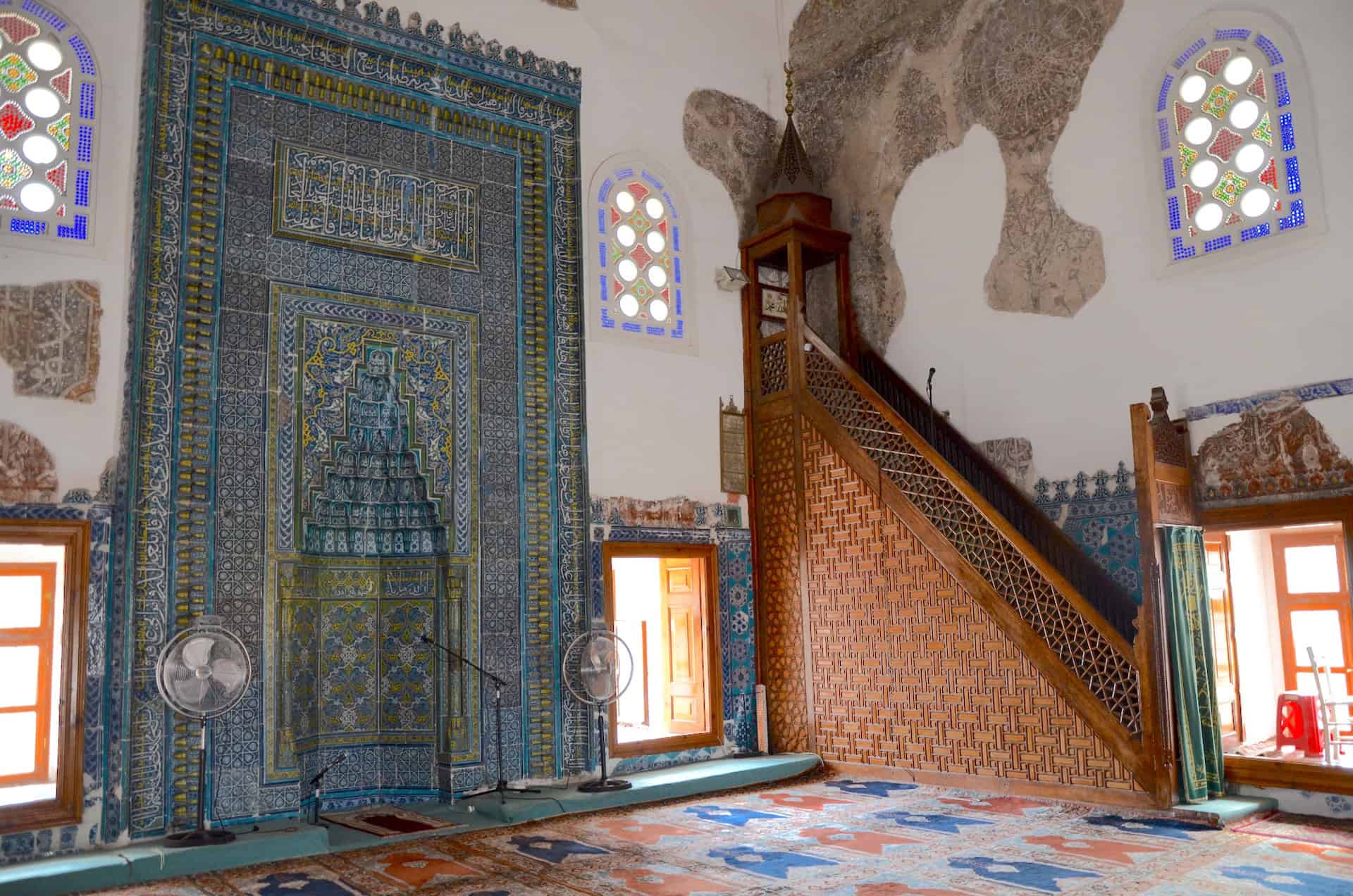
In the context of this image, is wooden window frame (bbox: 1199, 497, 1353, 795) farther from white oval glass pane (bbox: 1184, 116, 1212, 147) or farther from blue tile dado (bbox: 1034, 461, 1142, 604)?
white oval glass pane (bbox: 1184, 116, 1212, 147)

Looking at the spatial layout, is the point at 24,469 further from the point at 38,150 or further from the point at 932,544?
the point at 932,544

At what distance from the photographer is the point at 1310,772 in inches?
223

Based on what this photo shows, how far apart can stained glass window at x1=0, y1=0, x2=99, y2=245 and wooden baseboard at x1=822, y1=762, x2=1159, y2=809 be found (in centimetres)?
563

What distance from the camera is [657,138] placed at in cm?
814

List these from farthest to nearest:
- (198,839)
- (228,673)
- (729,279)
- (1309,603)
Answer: (729,279) → (1309,603) → (228,673) → (198,839)

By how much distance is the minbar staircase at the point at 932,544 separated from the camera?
5.87 meters

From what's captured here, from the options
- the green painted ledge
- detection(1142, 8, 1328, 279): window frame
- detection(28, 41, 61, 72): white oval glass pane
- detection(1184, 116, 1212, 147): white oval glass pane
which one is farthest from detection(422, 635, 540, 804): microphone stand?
detection(1184, 116, 1212, 147): white oval glass pane

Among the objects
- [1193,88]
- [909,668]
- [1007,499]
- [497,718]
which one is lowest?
[497,718]

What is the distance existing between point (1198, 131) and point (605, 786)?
537 centimetres

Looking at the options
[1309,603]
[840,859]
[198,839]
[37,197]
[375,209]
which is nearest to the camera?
[840,859]

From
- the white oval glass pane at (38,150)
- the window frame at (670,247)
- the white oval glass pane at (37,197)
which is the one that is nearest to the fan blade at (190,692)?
the white oval glass pane at (37,197)

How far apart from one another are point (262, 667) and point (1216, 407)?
18.3 feet

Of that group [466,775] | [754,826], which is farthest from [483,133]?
[754,826]

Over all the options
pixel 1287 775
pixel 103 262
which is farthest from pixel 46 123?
pixel 1287 775
